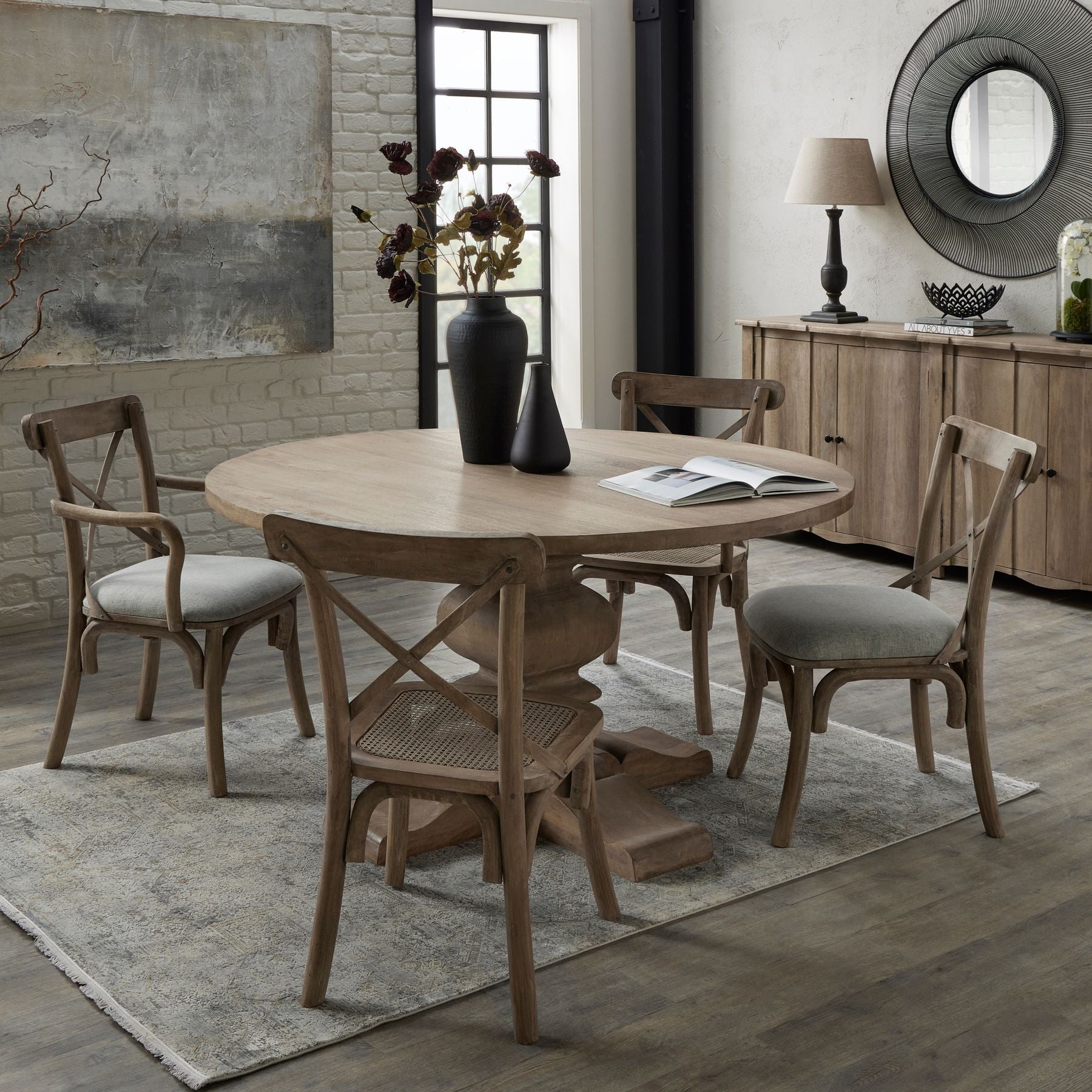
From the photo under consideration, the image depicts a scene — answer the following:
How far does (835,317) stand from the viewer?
509 centimetres

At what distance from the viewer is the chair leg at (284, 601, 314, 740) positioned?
10.6ft

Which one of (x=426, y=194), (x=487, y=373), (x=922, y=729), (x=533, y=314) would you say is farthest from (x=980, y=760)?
(x=533, y=314)

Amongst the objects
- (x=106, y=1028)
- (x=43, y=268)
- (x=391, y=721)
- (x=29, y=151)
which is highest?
(x=29, y=151)

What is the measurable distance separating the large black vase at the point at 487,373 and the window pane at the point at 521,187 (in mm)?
2795

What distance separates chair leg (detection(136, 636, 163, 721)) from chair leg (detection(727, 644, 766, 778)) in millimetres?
1419

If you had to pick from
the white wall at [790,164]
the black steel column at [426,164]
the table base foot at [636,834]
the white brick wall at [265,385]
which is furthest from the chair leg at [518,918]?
the white wall at [790,164]

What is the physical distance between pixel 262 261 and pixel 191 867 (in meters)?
2.64

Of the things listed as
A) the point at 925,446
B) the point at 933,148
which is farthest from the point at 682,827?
the point at 933,148

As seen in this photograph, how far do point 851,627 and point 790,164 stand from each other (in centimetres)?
341

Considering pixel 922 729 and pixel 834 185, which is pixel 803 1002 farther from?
pixel 834 185

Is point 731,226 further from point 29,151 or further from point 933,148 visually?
point 29,151

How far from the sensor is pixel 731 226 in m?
5.86

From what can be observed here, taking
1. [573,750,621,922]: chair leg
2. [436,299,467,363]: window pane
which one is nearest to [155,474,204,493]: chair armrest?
[573,750,621,922]: chair leg

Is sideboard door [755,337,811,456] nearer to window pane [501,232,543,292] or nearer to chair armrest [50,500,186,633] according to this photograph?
window pane [501,232,543,292]
